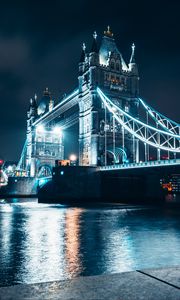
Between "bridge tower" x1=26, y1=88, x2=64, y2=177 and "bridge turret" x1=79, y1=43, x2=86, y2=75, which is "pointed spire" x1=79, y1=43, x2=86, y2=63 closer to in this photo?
"bridge turret" x1=79, y1=43, x2=86, y2=75

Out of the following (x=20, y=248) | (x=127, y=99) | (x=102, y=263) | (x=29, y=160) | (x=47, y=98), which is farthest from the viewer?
(x=47, y=98)

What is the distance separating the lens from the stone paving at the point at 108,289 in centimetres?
373

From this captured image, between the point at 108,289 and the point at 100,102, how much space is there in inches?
2069

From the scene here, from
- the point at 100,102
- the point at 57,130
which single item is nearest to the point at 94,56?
the point at 100,102

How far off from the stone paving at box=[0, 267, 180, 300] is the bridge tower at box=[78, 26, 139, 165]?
155 feet

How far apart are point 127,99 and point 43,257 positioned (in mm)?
50297

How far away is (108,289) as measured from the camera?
395 centimetres

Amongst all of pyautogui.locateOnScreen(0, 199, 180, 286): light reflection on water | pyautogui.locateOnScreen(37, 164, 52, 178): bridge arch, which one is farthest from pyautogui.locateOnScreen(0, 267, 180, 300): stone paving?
pyautogui.locateOnScreen(37, 164, 52, 178): bridge arch

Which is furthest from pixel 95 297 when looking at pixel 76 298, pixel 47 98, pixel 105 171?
pixel 47 98

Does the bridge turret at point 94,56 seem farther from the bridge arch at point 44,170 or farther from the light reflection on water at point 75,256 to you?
the light reflection on water at point 75,256

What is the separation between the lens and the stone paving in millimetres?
3730

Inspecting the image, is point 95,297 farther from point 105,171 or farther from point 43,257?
point 105,171

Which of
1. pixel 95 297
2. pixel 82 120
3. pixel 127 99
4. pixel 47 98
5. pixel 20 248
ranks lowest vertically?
pixel 20 248

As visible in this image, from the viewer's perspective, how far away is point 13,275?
24.3 ft
